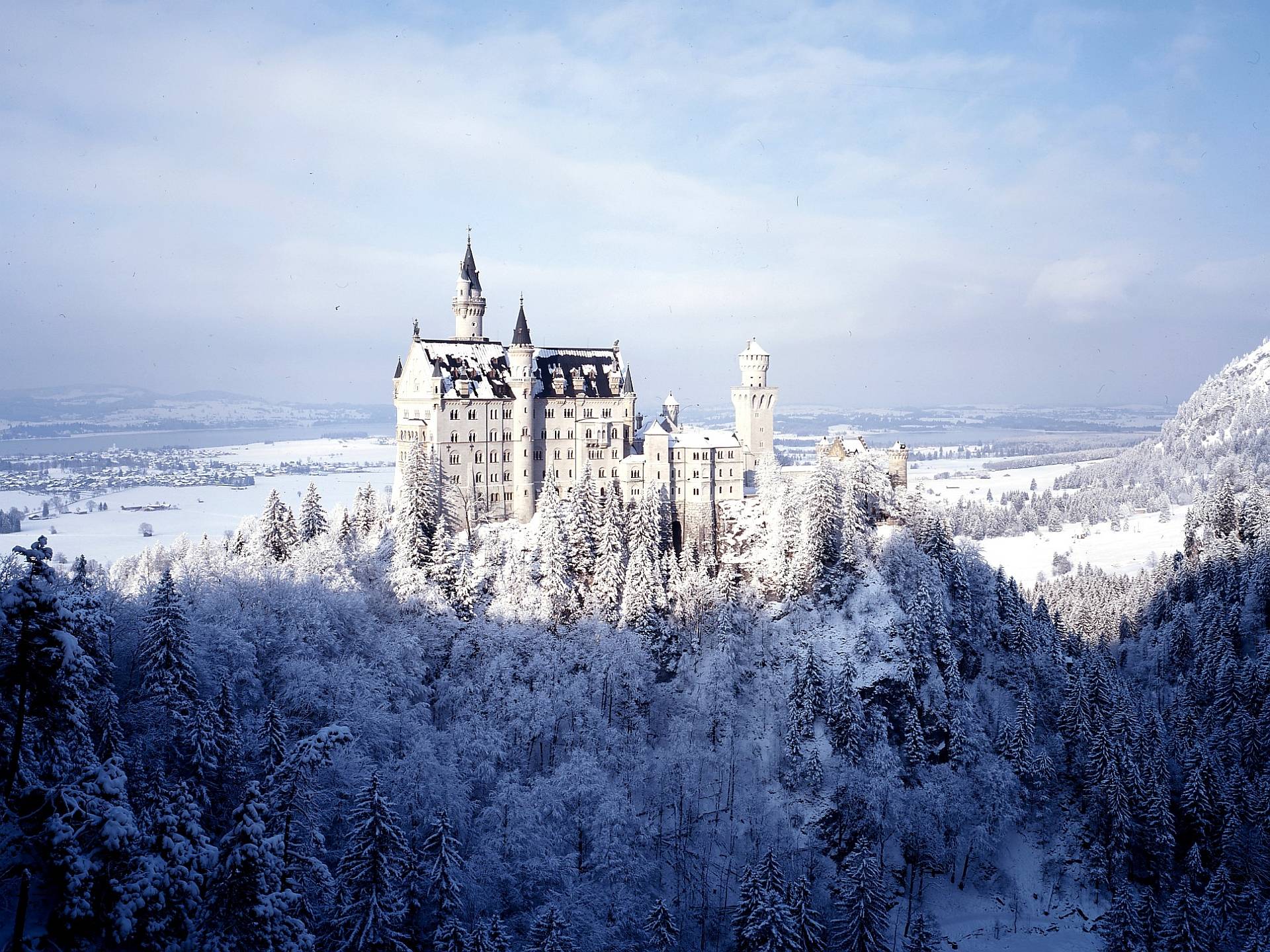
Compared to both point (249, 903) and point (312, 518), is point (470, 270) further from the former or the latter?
point (249, 903)

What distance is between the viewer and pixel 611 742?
68.1 m

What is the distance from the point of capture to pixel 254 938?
28562 mm

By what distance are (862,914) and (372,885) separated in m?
30.3

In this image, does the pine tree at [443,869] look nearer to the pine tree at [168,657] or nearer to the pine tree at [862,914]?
the pine tree at [168,657]

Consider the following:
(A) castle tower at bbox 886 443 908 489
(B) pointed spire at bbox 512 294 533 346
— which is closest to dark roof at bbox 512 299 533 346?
(B) pointed spire at bbox 512 294 533 346

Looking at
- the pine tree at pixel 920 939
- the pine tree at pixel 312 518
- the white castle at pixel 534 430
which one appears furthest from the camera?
the white castle at pixel 534 430

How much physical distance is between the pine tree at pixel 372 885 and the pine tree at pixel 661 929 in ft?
56.3

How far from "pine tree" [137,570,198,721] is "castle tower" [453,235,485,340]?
55365mm

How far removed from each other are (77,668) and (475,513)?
6198 cm

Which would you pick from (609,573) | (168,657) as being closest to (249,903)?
(168,657)

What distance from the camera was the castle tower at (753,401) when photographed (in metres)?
108

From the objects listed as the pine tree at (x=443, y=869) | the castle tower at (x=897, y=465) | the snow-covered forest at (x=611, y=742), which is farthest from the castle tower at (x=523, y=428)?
the pine tree at (x=443, y=869)

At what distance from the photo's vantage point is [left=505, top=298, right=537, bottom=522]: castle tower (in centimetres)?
9225

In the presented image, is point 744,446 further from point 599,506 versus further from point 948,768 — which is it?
point 948,768
